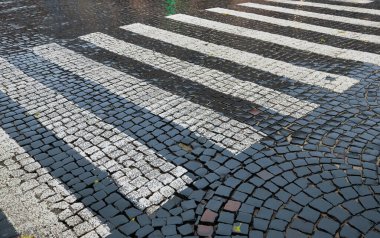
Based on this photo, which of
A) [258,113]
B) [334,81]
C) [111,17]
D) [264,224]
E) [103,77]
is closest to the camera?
[264,224]

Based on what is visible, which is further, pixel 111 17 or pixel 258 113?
pixel 111 17

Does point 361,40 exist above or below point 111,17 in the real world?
above

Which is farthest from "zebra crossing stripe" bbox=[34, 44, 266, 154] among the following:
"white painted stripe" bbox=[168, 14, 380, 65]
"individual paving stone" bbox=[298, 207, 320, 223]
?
"white painted stripe" bbox=[168, 14, 380, 65]

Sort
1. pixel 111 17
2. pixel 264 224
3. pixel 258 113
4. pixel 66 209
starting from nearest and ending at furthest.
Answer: pixel 264 224
pixel 66 209
pixel 258 113
pixel 111 17

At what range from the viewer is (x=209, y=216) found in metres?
4.23

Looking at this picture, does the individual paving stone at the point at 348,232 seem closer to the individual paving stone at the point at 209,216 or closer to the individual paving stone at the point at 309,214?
the individual paving stone at the point at 309,214

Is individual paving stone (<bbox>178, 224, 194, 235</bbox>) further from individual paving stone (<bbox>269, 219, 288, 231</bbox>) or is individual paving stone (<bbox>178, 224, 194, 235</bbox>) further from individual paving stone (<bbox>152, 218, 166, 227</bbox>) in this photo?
individual paving stone (<bbox>269, 219, 288, 231</bbox>)

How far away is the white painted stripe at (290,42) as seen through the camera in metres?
8.56

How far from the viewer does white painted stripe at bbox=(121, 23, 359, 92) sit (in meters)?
7.34

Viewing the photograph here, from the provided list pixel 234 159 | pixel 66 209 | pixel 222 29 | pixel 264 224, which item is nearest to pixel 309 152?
pixel 234 159

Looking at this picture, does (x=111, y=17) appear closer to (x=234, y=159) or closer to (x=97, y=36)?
(x=97, y=36)

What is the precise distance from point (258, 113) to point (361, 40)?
504cm

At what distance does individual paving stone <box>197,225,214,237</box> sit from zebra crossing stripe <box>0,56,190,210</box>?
65cm

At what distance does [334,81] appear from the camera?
7367 mm
